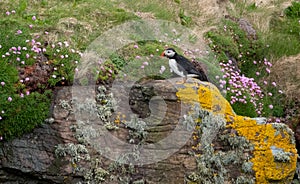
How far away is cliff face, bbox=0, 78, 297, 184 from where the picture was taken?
17.1ft

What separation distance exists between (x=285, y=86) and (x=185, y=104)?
167 inches

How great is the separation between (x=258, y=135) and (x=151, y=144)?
153cm

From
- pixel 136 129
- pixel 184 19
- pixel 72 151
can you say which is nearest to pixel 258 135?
pixel 136 129

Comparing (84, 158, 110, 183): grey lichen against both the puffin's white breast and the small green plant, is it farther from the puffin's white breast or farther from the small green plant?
the small green plant

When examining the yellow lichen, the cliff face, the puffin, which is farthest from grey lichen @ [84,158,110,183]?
the puffin

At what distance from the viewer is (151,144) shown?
5496 mm

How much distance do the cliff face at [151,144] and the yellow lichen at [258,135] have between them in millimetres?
13

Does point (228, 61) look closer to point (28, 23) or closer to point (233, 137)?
point (233, 137)

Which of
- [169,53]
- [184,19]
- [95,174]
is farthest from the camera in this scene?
[184,19]

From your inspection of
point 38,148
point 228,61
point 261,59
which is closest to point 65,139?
point 38,148

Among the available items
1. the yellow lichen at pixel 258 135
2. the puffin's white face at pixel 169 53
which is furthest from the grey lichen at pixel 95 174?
the puffin's white face at pixel 169 53

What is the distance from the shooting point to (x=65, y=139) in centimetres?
534

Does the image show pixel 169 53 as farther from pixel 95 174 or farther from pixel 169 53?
pixel 95 174

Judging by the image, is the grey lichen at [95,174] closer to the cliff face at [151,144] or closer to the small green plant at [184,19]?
the cliff face at [151,144]
